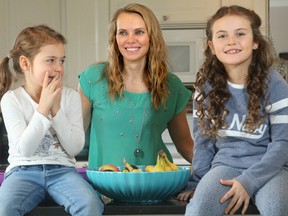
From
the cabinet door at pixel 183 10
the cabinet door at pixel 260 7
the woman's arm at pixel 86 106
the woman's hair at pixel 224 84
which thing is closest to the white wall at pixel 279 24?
the cabinet door at pixel 260 7

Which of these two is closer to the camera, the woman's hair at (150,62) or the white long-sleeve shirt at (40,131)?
the white long-sleeve shirt at (40,131)

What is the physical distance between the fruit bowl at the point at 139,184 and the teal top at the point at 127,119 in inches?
21.0

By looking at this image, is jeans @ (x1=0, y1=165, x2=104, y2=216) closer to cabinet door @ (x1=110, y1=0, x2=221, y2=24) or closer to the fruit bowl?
the fruit bowl

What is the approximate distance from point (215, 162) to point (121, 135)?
512 mm

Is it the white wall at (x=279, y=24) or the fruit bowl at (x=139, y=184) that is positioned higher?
the white wall at (x=279, y=24)

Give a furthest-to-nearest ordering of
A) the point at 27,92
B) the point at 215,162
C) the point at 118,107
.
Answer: the point at 118,107 < the point at 27,92 < the point at 215,162

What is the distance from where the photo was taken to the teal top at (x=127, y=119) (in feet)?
6.43

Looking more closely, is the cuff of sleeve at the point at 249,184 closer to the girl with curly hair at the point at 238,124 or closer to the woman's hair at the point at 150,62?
the girl with curly hair at the point at 238,124

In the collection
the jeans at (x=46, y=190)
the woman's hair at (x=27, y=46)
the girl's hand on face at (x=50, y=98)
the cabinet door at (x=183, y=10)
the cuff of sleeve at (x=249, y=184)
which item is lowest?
the jeans at (x=46, y=190)

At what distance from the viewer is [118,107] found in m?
1.97

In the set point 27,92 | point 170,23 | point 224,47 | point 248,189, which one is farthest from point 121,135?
point 170,23

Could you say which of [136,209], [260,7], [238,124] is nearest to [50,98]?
[136,209]

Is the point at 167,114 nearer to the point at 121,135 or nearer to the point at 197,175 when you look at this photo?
the point at 121,135

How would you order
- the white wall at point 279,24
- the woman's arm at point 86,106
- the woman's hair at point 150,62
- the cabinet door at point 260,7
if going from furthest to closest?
the white wall at point 279,24 < the cabinet door at point 260,7 < the woman's arm at point 86,106 < the woman's hair at point 150,62
